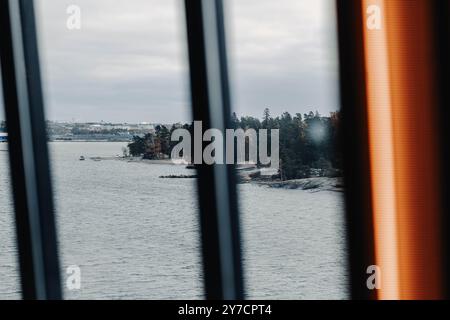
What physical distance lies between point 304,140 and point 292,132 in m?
0.05

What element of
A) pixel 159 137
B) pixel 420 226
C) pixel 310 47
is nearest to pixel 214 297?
pixel 159 137

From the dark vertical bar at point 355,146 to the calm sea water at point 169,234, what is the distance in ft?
0.15

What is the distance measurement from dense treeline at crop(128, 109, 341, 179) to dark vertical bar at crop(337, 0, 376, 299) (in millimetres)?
48

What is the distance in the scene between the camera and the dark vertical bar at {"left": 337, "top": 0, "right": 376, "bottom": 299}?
7.55ft

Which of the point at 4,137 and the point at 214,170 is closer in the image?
the point at 214,170

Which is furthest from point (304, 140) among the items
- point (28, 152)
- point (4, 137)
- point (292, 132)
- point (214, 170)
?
point (4, 137)

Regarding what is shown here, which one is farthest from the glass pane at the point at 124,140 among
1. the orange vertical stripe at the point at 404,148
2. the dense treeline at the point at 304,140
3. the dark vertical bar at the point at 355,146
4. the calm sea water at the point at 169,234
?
the orange vertical stripe at the point at 404,148

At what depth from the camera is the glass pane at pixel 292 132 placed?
232cm

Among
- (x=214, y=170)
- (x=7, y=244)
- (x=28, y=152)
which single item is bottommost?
(x=7, y=244)

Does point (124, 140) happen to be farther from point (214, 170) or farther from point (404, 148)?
point (404, 148)

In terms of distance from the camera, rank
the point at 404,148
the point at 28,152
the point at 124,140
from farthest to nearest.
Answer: the point at 28,152, the point at 124,140, the point at 404,148

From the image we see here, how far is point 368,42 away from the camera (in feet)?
7.62

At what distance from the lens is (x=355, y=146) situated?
233cm
